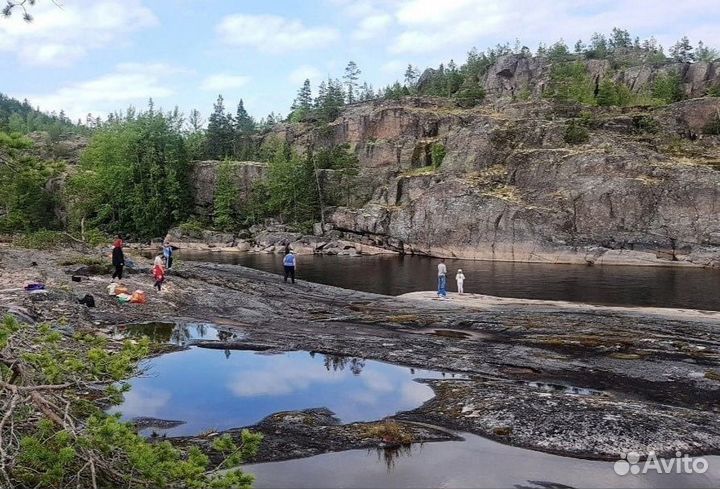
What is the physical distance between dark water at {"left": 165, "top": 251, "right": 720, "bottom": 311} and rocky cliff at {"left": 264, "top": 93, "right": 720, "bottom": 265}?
6.16 metres

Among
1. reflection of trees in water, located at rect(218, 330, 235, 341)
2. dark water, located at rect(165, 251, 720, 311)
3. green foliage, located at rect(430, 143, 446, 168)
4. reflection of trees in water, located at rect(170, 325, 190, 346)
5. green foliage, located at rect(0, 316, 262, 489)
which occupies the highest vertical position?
green foliage, located at rect(430, 143, 446, 168)

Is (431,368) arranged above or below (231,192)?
below

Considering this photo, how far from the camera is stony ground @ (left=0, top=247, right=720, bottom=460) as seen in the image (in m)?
11.9

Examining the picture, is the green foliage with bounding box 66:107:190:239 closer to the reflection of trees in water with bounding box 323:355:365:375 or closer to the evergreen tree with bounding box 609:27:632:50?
the reflection of trees in water with bounding box 323:355:365:375

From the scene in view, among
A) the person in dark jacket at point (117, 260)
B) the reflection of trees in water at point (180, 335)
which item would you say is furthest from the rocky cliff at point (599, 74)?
the reflection of trees in water at point (180, 335)

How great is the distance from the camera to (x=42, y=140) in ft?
438

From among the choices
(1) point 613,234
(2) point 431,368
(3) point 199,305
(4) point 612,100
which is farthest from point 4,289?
(4) point 612,100

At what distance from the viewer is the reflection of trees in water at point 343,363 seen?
57.2 ft

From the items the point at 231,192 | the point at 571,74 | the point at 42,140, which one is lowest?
the point at 231,192

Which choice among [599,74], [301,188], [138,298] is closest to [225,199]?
[301,188]

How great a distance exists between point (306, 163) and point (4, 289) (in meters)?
76.3

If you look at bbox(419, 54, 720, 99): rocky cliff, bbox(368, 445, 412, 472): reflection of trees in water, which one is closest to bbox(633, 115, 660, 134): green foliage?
bbox(419, 54, 720, 99): rocky cliff

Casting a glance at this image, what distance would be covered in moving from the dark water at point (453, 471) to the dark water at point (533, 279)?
2811 cm

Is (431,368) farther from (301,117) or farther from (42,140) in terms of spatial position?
(42,140)
